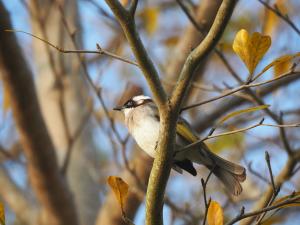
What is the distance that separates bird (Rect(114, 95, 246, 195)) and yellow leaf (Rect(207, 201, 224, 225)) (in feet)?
2.33

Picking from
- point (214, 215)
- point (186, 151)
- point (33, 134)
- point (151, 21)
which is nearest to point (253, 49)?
point (214, 215)

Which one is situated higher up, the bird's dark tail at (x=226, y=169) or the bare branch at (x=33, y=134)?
the bare branch at (x=33, y=134)

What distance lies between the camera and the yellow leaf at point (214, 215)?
1822 millimetres

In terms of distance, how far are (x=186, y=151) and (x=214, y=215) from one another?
0.84 metres

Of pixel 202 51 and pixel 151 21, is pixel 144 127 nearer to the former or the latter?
pixel 151 21

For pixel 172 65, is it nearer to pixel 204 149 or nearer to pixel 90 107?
pixel 90 107

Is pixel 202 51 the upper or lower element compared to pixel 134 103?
lower

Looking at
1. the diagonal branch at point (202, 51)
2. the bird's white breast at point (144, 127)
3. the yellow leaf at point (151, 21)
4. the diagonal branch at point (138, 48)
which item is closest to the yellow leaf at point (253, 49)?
the diagonal branch at point (202, 51)

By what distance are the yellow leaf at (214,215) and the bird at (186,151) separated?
0.71 metres

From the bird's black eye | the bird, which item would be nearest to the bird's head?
the bird's black eye

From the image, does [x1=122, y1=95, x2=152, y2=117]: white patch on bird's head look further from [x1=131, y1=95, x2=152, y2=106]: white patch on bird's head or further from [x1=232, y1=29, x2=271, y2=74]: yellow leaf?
[x1=232, y1=29, x2=271, y2=74]: yellow leaf

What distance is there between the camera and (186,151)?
2654 millimetres

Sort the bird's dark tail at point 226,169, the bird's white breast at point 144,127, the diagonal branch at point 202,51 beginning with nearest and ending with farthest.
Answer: the diagonal branch at point 202,51
the bird's dark tail at point 226,169
the bird's white breast at point 144,127

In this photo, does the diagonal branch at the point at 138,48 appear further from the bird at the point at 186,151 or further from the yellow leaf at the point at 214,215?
the bird at the point at 186,151
